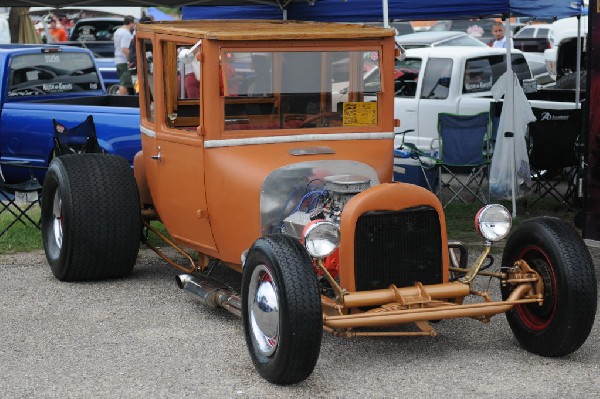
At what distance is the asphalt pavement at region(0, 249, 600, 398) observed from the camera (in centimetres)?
546

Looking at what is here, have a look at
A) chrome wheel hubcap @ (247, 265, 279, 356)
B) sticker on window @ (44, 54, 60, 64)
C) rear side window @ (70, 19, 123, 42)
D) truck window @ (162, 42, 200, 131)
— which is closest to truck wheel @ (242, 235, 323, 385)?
chrome wheel hubcap @ (247, 265, 279, 356)

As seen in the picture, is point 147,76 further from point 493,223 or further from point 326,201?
point 493,223

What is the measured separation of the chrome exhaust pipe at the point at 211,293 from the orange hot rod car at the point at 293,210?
0.05 ft

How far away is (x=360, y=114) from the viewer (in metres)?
6.89

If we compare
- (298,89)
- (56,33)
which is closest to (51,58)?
(298,89)

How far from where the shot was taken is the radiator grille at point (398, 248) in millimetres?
5840

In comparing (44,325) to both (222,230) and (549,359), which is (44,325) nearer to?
(222,230)

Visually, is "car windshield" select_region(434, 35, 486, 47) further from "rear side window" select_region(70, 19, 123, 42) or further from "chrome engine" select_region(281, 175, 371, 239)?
"chrome engine" select_region(281, 175, 371, 239)

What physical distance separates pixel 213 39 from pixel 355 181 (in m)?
1.23

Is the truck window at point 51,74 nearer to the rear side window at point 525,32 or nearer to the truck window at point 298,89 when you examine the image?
the truck window at point 298,89

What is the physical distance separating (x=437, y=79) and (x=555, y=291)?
7.72 m

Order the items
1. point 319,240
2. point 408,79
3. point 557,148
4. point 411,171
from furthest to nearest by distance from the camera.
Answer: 1. point 408,79
2. point 557,148
3. point 411,171
4. point 319,240

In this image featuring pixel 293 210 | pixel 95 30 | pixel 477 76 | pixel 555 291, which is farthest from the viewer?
pixel 95 30

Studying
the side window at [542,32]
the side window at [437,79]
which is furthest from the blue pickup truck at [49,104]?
the side window at [542,32]
